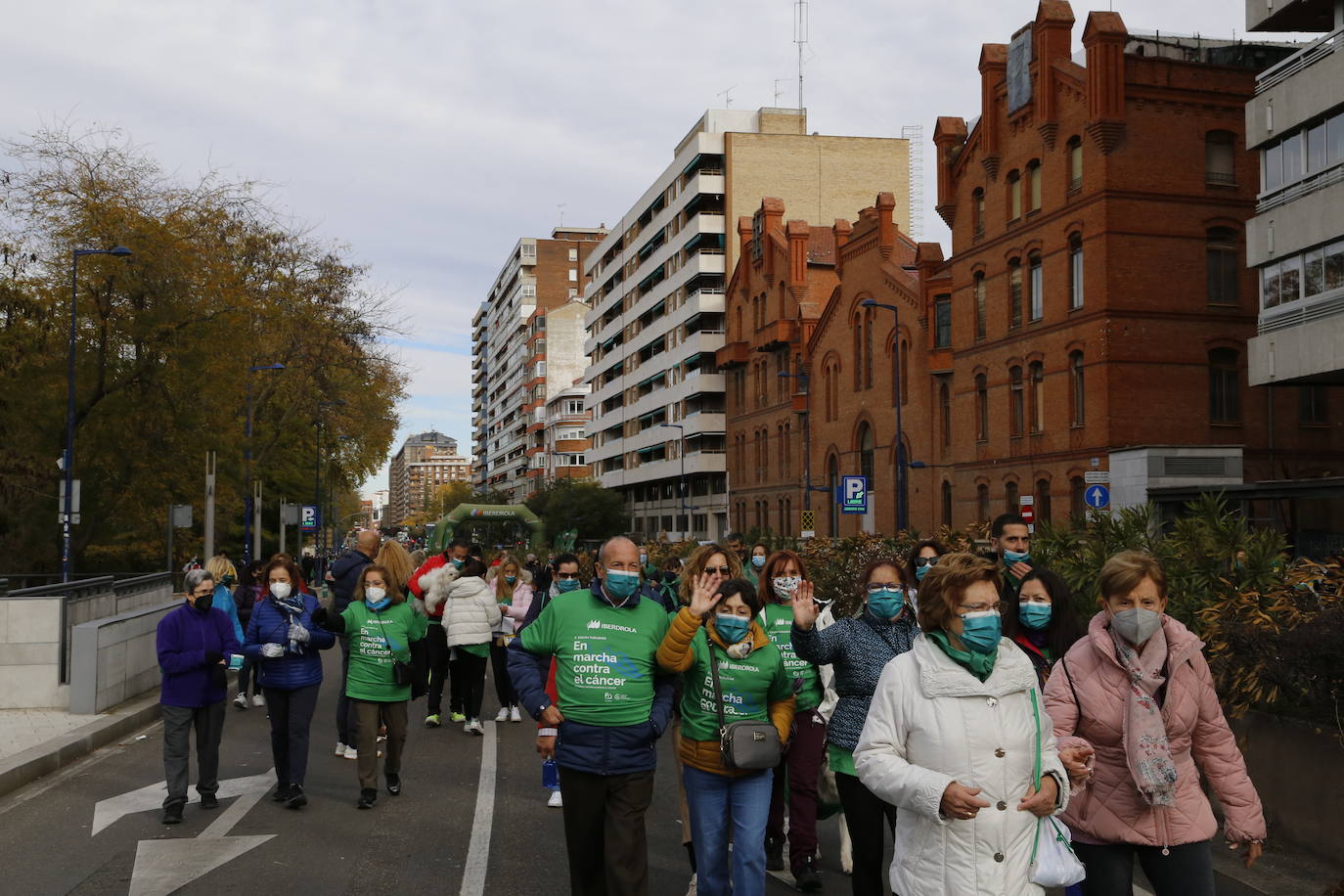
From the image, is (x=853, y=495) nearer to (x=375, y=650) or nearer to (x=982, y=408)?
(x=982, y=408)

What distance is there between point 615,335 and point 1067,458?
61094mm

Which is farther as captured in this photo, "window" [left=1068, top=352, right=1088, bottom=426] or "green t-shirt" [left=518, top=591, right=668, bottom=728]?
"window" [left=1068, top=352, right=1088, bottom=426]

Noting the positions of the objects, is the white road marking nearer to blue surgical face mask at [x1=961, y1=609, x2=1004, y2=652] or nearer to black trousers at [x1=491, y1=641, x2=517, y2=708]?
black trousers at [x1=491, y1=641, x2=517, y2=708]

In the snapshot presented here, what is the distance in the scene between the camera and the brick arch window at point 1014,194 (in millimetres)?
41062

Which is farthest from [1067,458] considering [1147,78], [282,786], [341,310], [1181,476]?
[282,786]

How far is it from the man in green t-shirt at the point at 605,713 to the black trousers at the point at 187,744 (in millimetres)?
4218

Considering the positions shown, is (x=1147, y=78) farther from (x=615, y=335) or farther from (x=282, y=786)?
(x=615, y=335)

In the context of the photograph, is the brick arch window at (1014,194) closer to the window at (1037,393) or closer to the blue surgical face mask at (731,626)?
the window at (1037,393)

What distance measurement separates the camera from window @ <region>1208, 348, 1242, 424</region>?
3684 centimetres

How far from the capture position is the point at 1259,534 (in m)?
10.3

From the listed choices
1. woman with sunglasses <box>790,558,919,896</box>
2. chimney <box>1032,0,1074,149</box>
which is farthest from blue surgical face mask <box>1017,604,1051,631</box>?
chimney <box>1032,0,1074,149</box>

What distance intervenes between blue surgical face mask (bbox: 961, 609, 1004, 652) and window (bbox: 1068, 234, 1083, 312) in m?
35.3

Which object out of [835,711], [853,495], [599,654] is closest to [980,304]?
[853,495]

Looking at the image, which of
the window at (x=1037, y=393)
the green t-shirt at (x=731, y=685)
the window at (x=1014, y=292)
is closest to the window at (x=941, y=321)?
the window at (x=1014, y=292)
